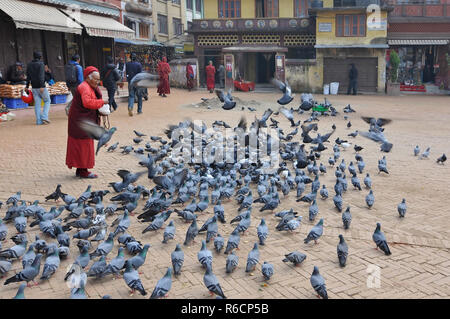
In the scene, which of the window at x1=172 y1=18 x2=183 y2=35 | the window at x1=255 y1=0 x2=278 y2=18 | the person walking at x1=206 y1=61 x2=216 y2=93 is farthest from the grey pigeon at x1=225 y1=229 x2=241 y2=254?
the window at x1=172 y1=18 x2=183 y2=35

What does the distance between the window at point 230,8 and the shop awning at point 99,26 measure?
997 cm

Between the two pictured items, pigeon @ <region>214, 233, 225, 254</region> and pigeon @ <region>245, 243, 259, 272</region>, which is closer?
pigeon @ <region>245, 243, 259, 272</region>

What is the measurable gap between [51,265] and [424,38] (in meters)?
26.3

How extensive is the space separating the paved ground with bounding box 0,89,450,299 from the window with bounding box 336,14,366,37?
15.8 m

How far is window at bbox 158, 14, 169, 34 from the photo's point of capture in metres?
34.4

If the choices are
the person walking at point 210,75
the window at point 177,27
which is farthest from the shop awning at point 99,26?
the window at point 177,27

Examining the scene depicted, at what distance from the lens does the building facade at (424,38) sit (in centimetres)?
2508

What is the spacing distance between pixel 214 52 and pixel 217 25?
1.80 meters

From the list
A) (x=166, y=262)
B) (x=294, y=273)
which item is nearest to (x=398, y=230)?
(x=294, y=273)

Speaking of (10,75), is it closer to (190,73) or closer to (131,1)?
(190,73)

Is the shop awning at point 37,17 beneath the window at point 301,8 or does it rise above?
beneath

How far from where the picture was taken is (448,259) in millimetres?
4496

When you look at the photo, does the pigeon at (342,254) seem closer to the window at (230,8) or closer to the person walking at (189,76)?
the person walking at (189,76)

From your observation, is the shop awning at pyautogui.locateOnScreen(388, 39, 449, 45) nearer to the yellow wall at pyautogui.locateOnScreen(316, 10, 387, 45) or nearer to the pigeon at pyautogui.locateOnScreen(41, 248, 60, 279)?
the yellow wall at pyautogui.locateOnScreen(316, 10, 387, 45)
